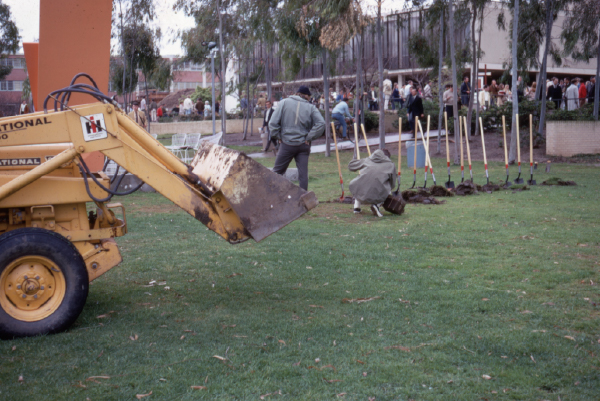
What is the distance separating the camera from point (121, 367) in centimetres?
409

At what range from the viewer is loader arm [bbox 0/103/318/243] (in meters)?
4.86

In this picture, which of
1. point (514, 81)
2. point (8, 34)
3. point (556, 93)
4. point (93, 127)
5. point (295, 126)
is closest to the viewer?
point (93, 127)

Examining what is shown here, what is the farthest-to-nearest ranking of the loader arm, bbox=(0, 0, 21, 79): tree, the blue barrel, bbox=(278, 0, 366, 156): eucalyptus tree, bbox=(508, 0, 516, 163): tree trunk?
bbox=(0, 0, 21, 79): tree → the blue barrel → bbox=(508, 0, 516, 163): tree trunk → bbox=(278, 0, 366, 156): eucalyptus tree → the loader arm

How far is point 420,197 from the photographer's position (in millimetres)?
11984

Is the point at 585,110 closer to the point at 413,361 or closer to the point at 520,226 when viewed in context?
the point at 520,226

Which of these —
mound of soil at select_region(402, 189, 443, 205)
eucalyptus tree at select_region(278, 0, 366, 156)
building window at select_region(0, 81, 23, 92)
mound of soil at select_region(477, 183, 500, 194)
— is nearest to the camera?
mound of soil at select_region(402, 189, 443, 205)

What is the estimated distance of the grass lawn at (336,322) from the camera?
3816 mm

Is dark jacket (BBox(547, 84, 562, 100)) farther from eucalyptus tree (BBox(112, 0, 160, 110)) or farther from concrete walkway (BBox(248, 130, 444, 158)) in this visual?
eucalyptus tree (BBox(112, 0, 160, 110))

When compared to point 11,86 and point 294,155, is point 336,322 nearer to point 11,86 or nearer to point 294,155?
point 294,155

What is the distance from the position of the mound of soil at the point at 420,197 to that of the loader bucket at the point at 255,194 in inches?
270

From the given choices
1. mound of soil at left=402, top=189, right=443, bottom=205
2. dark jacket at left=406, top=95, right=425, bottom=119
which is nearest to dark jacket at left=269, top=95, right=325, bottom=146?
mound of soil at left=402, top=189, right=443, bottom=205

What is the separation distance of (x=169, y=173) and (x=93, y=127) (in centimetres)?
71

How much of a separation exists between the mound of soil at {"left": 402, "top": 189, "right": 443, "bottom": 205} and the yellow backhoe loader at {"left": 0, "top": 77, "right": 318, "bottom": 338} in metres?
6.90

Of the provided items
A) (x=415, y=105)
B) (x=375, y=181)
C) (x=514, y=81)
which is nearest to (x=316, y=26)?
(x=415, y=105)
